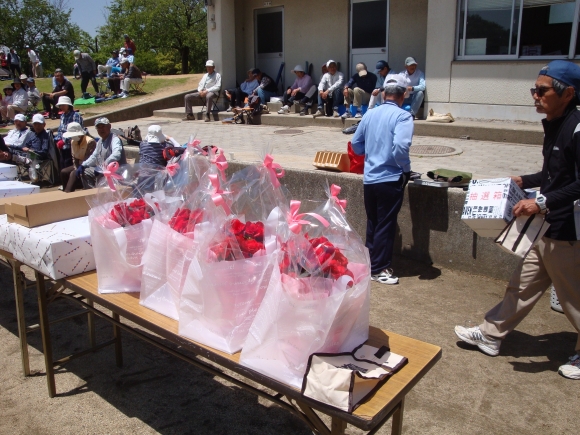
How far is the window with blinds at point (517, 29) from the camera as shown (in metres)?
Answer: 9.30

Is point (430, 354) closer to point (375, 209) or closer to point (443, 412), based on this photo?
point (443, 412)

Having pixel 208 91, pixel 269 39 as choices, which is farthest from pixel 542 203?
pixel 269 39

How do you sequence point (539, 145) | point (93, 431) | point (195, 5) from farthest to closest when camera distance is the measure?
point (195, 5) < point (539, 145) < point (93, 431)

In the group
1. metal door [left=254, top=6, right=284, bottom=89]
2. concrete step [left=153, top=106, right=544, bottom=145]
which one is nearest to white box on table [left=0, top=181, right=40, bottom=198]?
concrete step [left=153, top=106, right=544, bottom=145]

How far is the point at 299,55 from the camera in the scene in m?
14.1

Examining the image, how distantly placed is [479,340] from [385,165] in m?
1.84

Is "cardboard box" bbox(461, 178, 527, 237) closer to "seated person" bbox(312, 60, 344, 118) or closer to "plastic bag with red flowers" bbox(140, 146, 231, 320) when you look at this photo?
"plastic bag with red flowers" bbox(140, 146, 231, 320)

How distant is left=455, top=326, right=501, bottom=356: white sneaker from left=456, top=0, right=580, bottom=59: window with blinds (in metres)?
7.53

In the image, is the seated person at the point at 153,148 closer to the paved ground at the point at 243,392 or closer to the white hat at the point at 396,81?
the paved ground at the point at 243,392

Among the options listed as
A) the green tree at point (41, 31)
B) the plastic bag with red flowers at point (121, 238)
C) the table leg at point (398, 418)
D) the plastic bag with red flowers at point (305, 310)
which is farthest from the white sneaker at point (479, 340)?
the green tree at point (41, 31)

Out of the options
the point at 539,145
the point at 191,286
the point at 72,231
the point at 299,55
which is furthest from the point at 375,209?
the point at 299,55

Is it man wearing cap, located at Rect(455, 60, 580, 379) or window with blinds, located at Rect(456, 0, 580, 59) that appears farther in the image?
window with blinds, located at Rect(456, 0, 580, 59)

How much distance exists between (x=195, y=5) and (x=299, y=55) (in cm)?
2524

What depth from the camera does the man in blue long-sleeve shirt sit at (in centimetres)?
470
